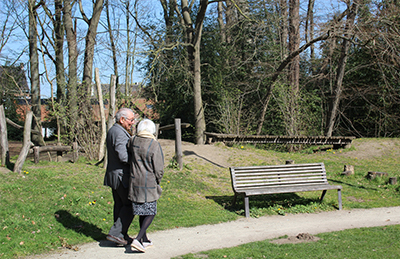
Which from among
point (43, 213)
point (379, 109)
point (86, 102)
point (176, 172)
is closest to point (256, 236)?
point (43, 213)

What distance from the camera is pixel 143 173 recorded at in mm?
4527

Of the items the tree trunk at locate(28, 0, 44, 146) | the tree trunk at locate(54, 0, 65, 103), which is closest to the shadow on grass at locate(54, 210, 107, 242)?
the tree trunk at locate(54, 0, 65, 103)

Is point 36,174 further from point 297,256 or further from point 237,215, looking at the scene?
point 297,256

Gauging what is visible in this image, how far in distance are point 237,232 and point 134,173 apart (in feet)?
7.23

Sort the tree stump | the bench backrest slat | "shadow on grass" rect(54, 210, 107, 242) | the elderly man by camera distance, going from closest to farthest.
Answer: the elderly man, "shadow on grass" rect(54, 210, 107, 242), the bench backrest slat, the tree stump

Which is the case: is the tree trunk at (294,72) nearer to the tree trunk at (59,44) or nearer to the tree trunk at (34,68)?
the tree trunk at (59,44)

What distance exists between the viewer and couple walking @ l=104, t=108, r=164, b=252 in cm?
454

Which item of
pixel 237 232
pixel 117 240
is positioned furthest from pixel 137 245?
→ pixel 237 232

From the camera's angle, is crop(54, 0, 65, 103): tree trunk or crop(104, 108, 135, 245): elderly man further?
crop(54, 0, 65, 103): tree trunk

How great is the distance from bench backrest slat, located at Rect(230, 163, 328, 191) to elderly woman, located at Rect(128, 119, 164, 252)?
2802 mm

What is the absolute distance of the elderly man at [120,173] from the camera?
4.65 metres

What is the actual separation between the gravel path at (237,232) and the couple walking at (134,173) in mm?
243

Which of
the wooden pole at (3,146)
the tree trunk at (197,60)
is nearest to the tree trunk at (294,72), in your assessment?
the tree trunk at (197,60)

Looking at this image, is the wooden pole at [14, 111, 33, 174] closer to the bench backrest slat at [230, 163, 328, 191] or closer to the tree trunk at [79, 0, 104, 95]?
the bench backrest slat at [230, 163, 328, 191]
